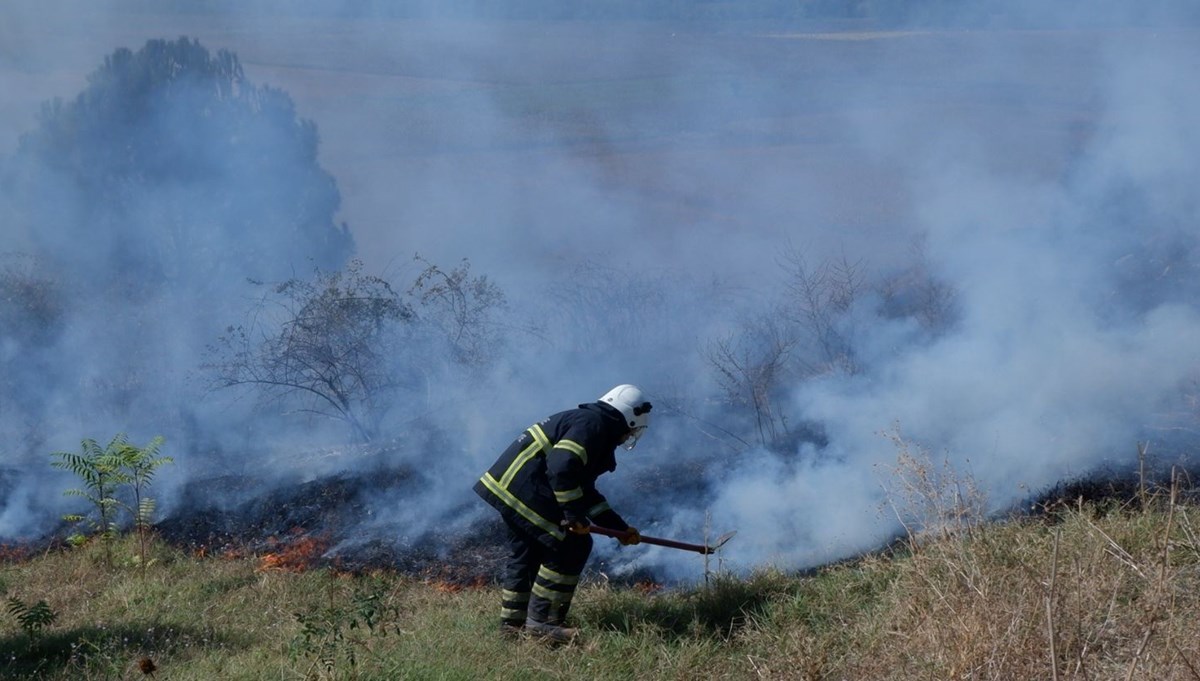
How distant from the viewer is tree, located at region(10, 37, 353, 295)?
50.8 ft

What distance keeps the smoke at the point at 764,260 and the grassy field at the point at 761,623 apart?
70 centimetres

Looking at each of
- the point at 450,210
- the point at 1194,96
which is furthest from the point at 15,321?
the point at 1194,96

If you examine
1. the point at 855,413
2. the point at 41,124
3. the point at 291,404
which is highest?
the point at 41,124

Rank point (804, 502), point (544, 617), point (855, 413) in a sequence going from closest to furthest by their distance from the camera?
1. point (544, 617)
2. point (804, 502)
3. point (855, 413)

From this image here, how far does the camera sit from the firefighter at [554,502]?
16.4 ft

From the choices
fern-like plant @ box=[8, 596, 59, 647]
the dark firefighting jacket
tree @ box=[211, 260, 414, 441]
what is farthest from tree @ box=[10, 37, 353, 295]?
the dark firefighting jacket

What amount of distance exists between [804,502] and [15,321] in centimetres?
1141

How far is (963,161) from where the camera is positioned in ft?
45.7

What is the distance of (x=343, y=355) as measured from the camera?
10672mm

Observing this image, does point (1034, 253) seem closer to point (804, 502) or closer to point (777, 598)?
point (804, 502)

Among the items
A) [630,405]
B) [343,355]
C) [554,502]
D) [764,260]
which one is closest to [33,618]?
[554,502]

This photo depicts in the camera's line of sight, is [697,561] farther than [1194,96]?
No

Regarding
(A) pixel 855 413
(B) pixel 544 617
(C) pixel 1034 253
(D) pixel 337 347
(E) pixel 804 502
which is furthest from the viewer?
(D) pixel 337 347

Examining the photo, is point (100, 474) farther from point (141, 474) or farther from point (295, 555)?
point (295, 555)
